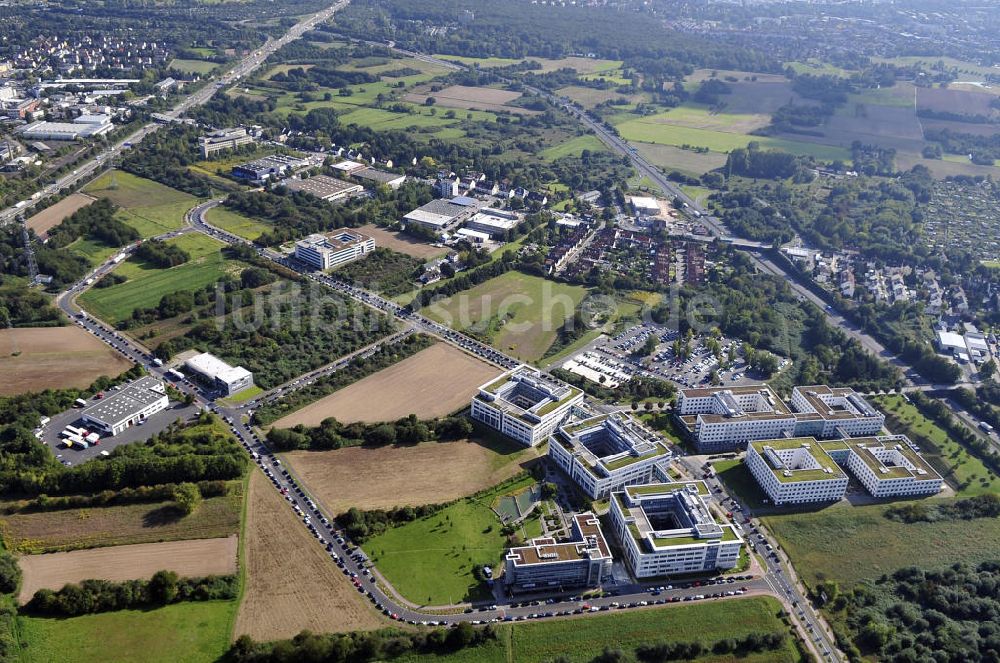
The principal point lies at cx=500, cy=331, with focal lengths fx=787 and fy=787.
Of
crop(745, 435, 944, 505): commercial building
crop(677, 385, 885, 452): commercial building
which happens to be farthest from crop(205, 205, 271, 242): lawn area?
crop(745, 435, 944, 505): commercial building

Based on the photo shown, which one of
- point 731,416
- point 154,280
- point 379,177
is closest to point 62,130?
point 379,177

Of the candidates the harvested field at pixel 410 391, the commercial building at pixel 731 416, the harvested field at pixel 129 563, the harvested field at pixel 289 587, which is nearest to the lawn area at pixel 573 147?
the harvested field at pixel 410 391

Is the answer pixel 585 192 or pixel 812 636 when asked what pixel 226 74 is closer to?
pixel 585 192

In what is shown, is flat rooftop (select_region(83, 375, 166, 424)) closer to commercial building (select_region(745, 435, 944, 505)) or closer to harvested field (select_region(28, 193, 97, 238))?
harvested field (select_region(28, 193, 97, 238))

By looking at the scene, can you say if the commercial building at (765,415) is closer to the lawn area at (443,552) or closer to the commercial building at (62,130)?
the lawn area at (443,552)

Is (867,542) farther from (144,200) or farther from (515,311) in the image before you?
(144,200)

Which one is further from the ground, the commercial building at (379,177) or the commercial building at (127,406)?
the commercial building at (379,177)

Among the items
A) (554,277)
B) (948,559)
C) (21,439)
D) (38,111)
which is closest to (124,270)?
(21,439)
